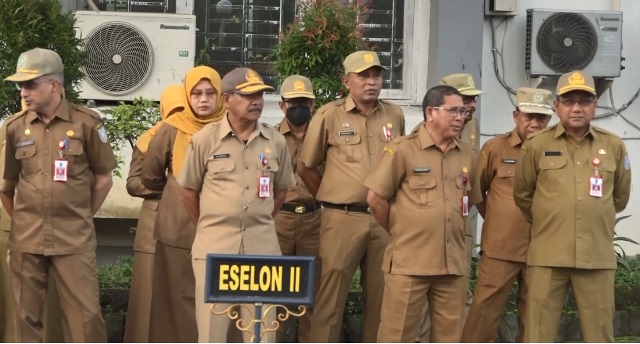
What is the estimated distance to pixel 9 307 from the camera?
9.52 metres

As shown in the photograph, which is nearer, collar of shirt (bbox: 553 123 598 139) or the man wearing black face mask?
collar of shirt (bbox: 553 123 598 139)

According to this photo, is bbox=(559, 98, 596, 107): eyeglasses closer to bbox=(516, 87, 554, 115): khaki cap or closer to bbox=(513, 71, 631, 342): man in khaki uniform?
bbox=(513, 71, 631, 342): man in khaki uniform

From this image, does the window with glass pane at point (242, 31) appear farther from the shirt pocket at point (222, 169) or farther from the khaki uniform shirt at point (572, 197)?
the shirt pocket at point (222, 169)

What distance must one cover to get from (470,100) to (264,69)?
321cm

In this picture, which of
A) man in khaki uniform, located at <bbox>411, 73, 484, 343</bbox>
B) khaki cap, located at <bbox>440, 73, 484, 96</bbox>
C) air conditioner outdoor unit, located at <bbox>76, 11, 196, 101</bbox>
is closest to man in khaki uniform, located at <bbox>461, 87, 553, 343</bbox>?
man in khaki uniform, located at <bbox>411, 73, 484, 343</bbox>

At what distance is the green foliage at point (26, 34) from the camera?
995 centimetres

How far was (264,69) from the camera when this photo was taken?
507 inches

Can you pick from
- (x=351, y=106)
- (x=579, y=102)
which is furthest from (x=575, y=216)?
(x=351, y=106)

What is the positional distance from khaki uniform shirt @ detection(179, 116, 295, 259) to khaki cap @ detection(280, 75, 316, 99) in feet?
→ 5.20

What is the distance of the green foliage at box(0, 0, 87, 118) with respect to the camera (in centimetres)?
995

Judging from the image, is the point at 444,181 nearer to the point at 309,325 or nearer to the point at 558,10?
the point at 309,325

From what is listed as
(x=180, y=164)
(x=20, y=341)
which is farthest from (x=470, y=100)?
(x=20, y=341)

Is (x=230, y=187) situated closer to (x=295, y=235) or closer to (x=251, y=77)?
(x=251, y=77)

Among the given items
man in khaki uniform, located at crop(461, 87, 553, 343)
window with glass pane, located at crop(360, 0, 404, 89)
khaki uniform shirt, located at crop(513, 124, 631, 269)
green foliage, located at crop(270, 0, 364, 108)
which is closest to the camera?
khaki uniform shirt, located at crop(513, 124, 631, 269)
